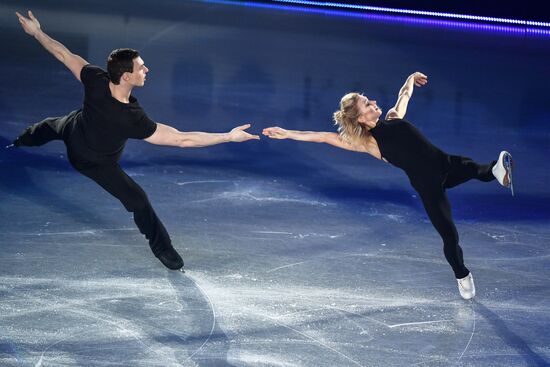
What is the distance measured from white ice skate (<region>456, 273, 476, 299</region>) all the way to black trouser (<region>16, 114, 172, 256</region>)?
2.03 m

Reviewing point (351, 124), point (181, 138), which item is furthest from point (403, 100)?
point (181, 138)

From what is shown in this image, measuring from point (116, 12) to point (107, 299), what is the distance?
467 inches

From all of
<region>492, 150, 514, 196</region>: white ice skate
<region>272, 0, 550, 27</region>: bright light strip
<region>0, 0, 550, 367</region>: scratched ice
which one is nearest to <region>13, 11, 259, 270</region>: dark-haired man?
<region>0, 0, 550, 367</region>: scratched ice

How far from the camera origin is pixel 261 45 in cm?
1512

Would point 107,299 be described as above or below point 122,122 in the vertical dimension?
below

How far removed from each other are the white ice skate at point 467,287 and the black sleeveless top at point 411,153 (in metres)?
Result: 0.68

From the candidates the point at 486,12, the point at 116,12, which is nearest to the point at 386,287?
the point at 116,12

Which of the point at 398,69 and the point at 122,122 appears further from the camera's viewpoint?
the point at 398,69

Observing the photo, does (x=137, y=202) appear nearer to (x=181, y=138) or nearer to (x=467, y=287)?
(x=181, y=138)

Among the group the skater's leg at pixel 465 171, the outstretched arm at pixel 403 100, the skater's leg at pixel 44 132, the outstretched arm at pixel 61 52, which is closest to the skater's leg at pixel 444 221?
the skater's leg at pixel 465 171

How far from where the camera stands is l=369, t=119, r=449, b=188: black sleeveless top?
661 centimetres

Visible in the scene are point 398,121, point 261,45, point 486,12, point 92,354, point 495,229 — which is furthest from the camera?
point 486,12

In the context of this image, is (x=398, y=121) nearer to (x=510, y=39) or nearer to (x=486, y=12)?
(x=510, y=39)

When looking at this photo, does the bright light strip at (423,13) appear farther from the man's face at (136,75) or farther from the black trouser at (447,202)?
the man's face at (136,75)
